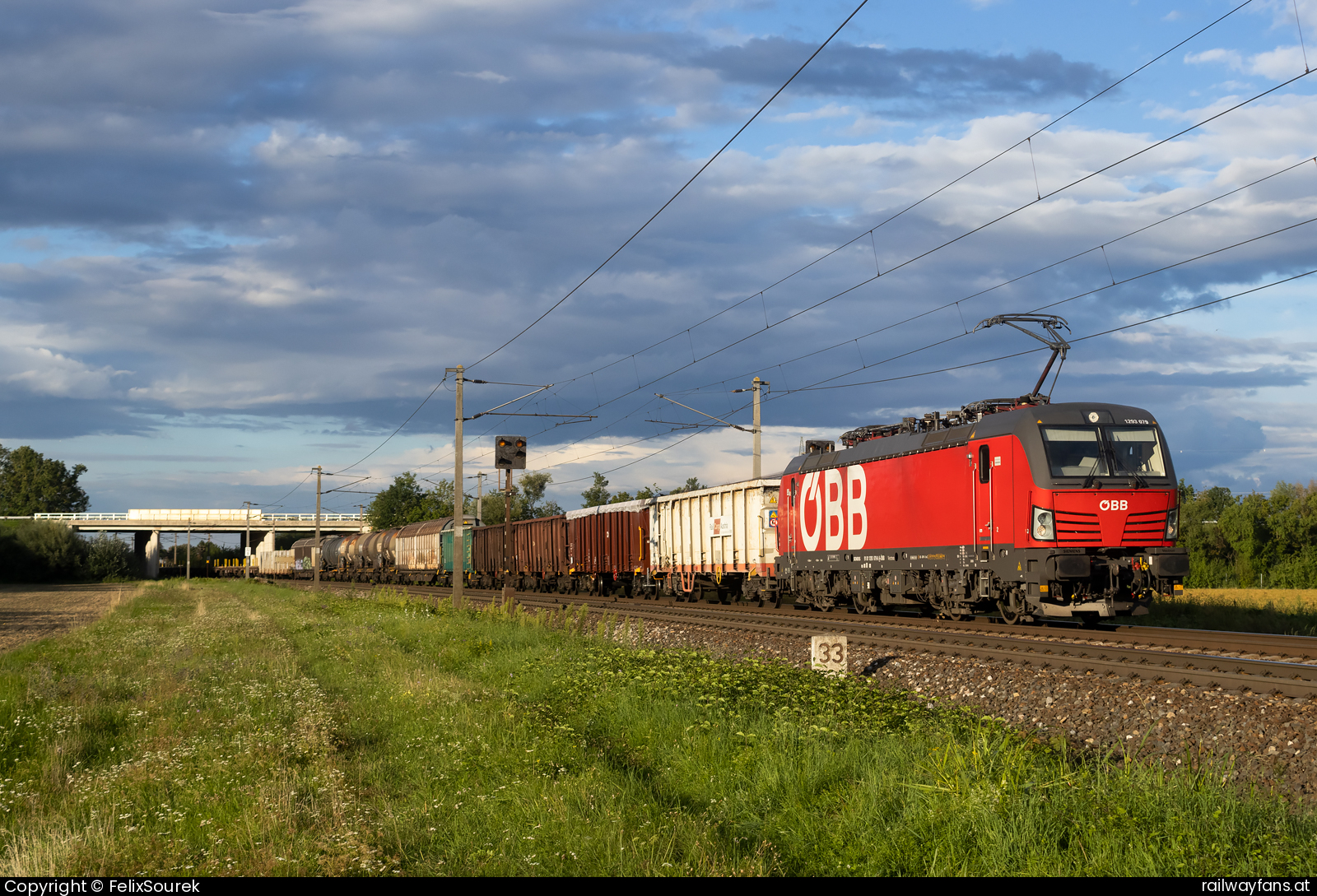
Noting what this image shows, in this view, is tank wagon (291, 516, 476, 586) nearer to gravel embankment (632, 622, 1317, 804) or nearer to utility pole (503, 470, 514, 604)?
utility pole (503, 470, 514, 604)

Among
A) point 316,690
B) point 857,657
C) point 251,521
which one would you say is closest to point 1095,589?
point 857,657

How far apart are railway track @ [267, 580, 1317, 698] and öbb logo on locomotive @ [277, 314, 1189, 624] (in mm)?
747

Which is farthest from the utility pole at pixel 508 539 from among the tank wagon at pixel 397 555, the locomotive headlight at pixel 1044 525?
the locomotive headlight at pixel 1044 525

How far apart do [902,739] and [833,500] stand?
16168mm

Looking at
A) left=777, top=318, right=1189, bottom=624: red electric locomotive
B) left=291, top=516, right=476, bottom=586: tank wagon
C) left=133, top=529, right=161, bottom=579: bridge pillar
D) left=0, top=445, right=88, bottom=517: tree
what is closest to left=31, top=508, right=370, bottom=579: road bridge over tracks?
left=133, top=529, right=161, bottom=579: bridge pillar

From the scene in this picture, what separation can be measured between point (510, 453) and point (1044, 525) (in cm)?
2302

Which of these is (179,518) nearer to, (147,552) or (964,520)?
(147,552)

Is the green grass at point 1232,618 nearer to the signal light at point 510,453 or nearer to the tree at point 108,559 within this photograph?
the signal light at point 510,453

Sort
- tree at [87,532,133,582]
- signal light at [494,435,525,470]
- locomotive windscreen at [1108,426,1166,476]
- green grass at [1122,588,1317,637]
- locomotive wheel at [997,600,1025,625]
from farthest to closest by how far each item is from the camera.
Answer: tree at [87,532,133,582] < signal light at [494,435,525,470] < green grass at [1122,588,1317,637] < locomotive wheel at [997,600,1025,625] < locomotive windscreen at [1108,426,1166,476]

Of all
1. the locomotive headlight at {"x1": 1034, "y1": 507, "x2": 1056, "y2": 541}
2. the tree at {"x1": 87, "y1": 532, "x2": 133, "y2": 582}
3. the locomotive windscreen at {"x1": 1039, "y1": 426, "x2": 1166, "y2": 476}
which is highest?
the locomotive windscreen at {"x1": 1039, "y1": 426, "x2": 1166, "y2": 476}

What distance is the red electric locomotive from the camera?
17.5 meters

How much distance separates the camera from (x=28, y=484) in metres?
171

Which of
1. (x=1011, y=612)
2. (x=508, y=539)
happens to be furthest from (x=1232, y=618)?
(x=508, y=539)
